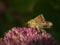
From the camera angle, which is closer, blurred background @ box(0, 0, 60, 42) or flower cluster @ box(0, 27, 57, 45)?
flower cluster @ box(0, 27, 57, 45)

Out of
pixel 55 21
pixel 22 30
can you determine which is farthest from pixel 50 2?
pixel 22 30

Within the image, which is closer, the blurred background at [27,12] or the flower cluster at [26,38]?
the flower cluster at [26,38]

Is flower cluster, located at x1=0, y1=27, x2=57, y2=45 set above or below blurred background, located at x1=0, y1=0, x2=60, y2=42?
below

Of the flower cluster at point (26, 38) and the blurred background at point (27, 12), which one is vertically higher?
the blurred background at point (27, 12)
